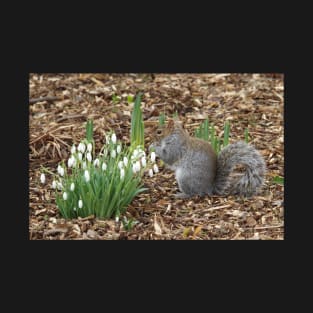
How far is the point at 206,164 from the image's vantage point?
26.5ft

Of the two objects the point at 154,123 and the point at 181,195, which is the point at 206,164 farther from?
the point at 154,123

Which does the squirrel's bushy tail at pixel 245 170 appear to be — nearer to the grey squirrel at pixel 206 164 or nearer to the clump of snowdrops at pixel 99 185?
the grey squirrel at pixel 206 164

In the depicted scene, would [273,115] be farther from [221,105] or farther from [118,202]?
[118,202]

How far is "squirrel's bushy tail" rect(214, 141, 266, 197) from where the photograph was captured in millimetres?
8016

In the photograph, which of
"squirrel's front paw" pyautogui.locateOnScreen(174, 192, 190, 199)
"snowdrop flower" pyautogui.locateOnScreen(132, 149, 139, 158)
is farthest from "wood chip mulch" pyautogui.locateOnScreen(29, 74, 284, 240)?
"snowdrop flower" pyautogui.locateOnScreen(132, 149, 139, 158)

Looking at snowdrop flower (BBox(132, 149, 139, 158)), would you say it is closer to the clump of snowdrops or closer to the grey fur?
the clump of snowdrops

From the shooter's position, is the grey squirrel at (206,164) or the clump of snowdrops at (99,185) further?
the grey squirrel at (206,164)

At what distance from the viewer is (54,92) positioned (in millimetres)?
10062

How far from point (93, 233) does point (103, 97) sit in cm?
310

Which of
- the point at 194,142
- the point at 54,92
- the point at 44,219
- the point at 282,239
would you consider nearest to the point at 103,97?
the point at 54,92

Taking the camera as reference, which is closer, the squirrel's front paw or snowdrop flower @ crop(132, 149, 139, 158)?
snowdrop flower @ crop(132, 149, 139, 158)

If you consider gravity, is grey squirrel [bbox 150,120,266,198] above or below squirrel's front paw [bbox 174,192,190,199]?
above

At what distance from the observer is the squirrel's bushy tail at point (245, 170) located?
802cm

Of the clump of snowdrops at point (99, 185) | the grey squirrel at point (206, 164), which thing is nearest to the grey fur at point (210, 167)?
the grey squirrel at point (206, 164)
